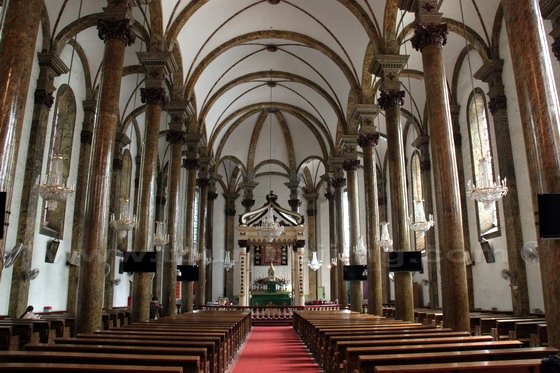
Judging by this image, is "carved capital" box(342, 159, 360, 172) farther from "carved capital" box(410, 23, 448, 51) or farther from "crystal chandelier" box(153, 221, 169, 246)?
"carved capital" box(410, 23, 448, 51)

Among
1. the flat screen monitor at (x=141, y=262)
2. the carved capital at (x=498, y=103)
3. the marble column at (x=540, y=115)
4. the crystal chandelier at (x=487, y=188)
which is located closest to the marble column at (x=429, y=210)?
the carved capital at (x=498, y=103)

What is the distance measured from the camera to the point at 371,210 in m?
16.0

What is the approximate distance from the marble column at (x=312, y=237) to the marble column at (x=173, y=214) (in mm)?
17314

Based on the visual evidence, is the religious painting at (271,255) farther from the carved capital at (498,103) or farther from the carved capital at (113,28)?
the carved capital at (113,28)

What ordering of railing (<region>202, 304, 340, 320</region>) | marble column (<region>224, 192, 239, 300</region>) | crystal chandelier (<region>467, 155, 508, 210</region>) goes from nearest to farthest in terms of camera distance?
crystal chandelier (<region>467, 155, 508, 210</region>) < railing (<region>202, 304, 340, 320</region>) < marble column (<region>224, 192, 239, 300</region>)

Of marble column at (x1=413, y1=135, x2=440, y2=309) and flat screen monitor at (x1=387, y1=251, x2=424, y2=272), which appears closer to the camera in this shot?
flat screen monitor at (x1=387, y1=251, x2=424, y2=272)

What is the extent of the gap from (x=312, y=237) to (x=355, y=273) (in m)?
14.7

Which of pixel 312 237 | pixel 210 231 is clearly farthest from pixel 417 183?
pixel 210 231

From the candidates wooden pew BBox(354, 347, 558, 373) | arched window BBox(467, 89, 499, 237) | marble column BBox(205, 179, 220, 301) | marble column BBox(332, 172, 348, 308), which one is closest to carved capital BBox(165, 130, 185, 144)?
marble column BBox(332, 172, 348, 308)

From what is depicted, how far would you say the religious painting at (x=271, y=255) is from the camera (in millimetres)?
30047

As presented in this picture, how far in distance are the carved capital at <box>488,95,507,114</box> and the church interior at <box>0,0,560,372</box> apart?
42mm

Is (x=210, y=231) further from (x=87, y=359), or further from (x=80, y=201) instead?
(x=87, y=359)

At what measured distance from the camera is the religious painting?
30.0 metres

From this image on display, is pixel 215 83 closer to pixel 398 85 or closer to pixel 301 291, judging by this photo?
pixel 398 85
